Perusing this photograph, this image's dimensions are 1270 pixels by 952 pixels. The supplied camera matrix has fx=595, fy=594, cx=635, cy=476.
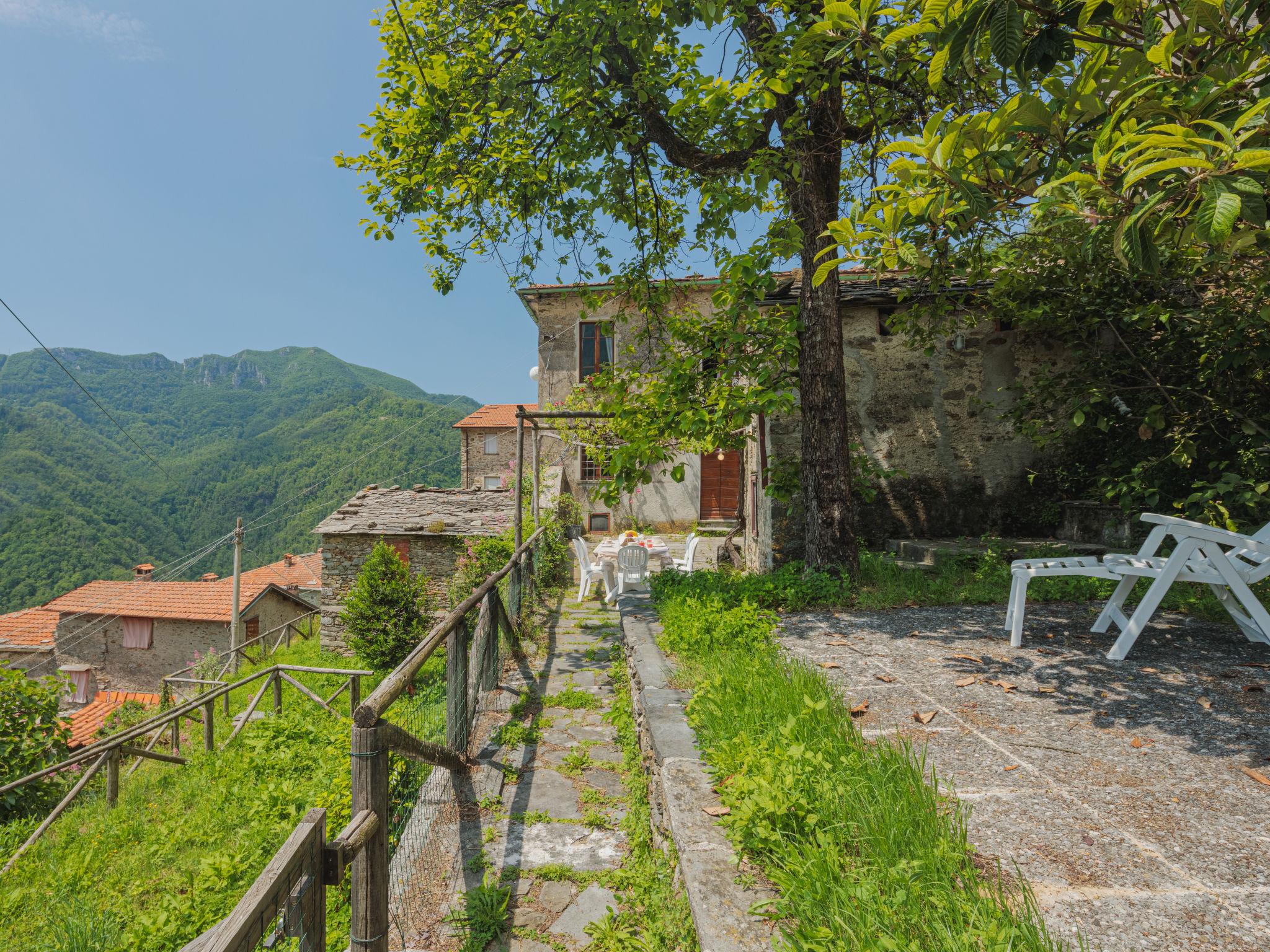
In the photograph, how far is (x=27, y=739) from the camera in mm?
7621

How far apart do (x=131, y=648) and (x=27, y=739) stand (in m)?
18.3

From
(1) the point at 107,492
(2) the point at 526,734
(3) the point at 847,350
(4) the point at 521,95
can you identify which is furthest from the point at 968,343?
(1) the point at 107,492

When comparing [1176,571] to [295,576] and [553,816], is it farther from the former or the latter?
[295,576]

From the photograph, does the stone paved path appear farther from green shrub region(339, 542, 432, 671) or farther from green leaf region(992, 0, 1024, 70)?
green shrub region(339, 542, 432, 671)

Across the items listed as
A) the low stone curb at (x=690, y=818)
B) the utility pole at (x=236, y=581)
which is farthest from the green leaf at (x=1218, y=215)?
the utility pole at (x=236, y=581)

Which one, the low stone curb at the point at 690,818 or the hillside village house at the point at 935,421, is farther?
the hillside village house at the point at 935,421

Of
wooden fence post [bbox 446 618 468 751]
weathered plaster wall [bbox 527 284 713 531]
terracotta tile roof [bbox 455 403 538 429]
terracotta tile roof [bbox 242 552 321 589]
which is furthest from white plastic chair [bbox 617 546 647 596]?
terracotta tile roof [bbox 242 552 321 589]

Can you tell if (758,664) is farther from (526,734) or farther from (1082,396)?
(1082,396)

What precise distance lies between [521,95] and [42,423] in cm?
7868

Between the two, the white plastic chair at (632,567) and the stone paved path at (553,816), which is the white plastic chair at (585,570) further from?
the stone paved path at (553,816)

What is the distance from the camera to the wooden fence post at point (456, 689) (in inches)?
131

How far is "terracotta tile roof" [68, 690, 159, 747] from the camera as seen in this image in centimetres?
1498

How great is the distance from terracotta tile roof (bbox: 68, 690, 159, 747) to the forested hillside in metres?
17.7

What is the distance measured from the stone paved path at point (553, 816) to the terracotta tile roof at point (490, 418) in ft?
68.2
